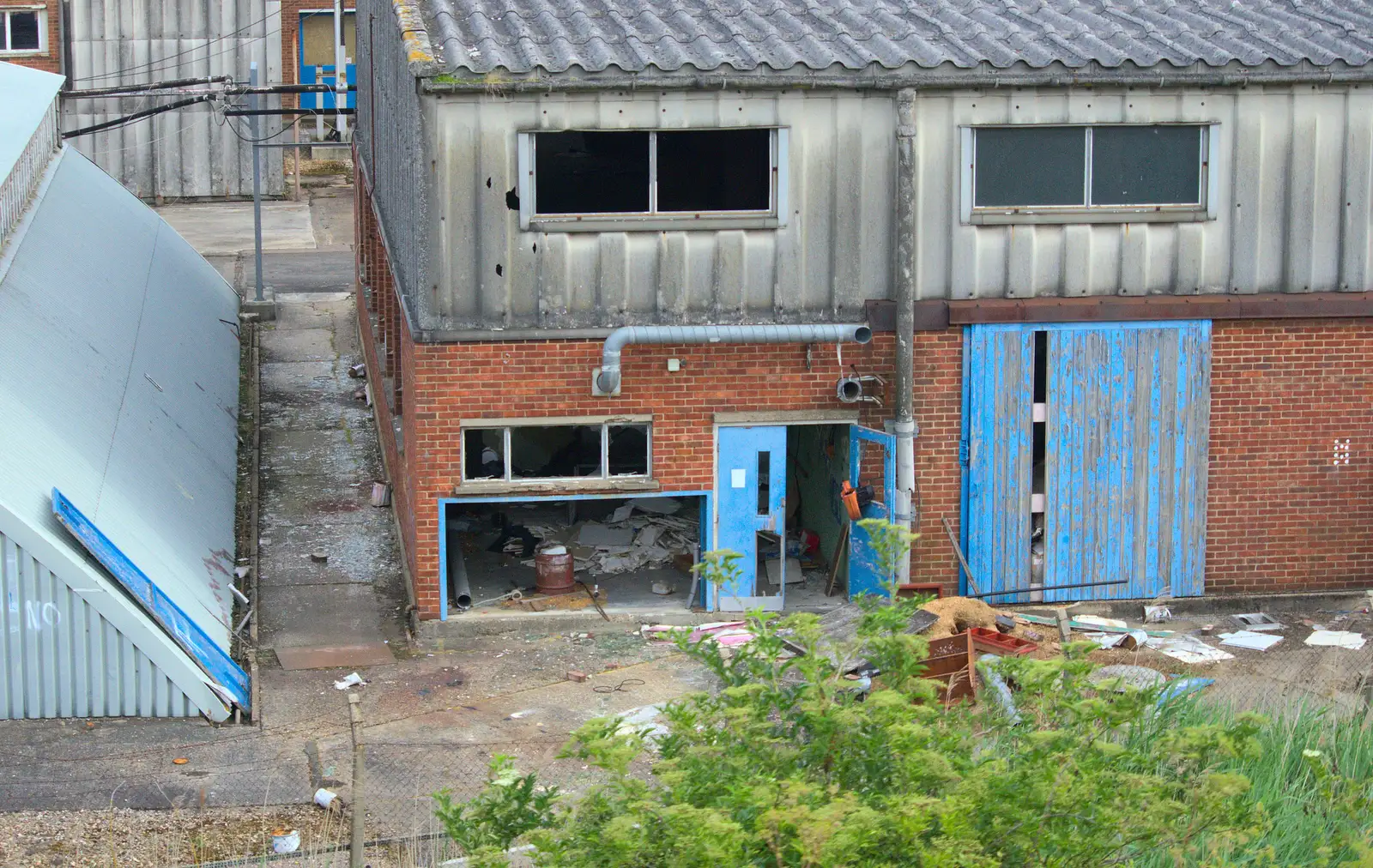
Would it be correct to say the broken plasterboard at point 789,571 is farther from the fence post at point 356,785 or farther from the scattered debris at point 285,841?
the scattered debris at point 285,841

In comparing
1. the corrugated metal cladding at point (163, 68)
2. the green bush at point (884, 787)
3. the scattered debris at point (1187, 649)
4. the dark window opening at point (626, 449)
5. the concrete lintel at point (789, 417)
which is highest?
the corrugated metal cladding at point (163, 68)

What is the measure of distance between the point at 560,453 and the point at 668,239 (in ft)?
11.7

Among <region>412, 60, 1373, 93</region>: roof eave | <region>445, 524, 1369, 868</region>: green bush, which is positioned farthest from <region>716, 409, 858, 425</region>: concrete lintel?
<region>445, 524, 1369, 868</region>: green bush

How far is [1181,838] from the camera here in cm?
746

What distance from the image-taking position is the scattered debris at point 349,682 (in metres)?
13.5

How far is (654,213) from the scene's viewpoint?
14.5 m

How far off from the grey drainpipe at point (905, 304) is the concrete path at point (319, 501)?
4.65 metres

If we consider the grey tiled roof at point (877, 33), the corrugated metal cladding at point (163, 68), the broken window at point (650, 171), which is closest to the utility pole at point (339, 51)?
the corrugated metal cladding at point (163, 68)

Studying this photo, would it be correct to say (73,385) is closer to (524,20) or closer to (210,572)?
(210,572)

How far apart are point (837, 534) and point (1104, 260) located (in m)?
3.61

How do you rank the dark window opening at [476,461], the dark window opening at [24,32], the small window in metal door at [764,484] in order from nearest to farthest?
1. the dark window opening at [476,461]
2. the small window in metal door at [764,484]
3. the dark window opening at [24,32]

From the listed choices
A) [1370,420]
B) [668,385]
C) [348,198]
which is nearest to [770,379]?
Answer: [668,385]

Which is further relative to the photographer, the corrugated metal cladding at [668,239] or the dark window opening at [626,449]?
the dark window opening at [626,449]

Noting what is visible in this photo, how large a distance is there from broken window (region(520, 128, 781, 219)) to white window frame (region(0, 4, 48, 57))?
888 inches
